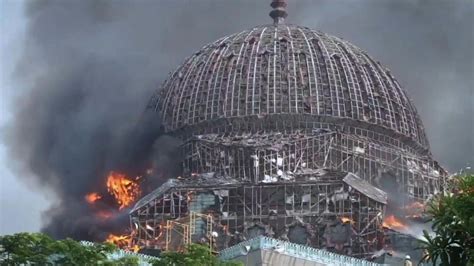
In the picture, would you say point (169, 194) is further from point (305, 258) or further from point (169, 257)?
point (169, 257)

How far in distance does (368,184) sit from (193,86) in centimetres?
1835

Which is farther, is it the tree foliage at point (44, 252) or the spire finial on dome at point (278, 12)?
the spire finial on dome at point (278, 12)

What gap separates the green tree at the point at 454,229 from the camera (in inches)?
2542

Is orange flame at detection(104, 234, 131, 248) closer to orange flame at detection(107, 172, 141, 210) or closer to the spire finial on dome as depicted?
orange flame at detection(107, 172, 141, 210)

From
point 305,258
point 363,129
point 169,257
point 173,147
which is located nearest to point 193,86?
point 173,147

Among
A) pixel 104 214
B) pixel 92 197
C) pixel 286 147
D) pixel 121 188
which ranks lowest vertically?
pixel 104 214

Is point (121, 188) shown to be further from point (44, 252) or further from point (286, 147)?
point (44, 252)

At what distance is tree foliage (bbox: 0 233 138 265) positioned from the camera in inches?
2872

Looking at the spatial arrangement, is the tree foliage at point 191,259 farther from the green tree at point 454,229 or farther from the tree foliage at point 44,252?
the green tree at point 454,229

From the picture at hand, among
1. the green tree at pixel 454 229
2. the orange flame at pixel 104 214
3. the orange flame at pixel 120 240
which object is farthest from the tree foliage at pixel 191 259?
the orange flame at pixel 104 214

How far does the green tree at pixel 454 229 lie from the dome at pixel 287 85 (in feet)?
201

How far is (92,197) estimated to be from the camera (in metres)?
131

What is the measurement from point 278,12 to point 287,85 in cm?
1568

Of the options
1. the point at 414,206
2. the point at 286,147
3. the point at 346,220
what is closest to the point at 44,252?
the point at 346,220
